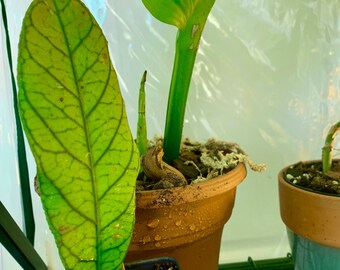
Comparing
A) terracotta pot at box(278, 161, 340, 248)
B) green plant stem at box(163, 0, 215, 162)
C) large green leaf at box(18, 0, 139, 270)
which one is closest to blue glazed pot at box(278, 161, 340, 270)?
terracotta pot at box(278, 161, 340, 248)

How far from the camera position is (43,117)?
194 millimetres

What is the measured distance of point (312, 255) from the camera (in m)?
0.45

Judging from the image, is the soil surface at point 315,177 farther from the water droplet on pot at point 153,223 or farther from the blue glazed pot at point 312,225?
the water droplet on pot at point 153,223

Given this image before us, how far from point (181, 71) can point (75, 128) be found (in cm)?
24

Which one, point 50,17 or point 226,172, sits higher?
point 50,17

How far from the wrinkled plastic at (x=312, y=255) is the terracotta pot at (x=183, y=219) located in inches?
4.2

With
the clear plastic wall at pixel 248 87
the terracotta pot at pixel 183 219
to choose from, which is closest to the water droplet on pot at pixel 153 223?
the terracotta pot at pixel 183 219

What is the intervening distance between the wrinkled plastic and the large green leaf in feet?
0.97

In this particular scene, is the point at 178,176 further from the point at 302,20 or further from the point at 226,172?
the point at 302,20

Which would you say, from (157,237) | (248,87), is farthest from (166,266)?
(248,87)

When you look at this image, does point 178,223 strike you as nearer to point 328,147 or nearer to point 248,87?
point 328,147

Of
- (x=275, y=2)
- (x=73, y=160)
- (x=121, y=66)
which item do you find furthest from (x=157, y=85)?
(x=73, y=160)

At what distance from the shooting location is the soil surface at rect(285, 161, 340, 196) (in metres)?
0.44

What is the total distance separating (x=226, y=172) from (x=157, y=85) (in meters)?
0.23
